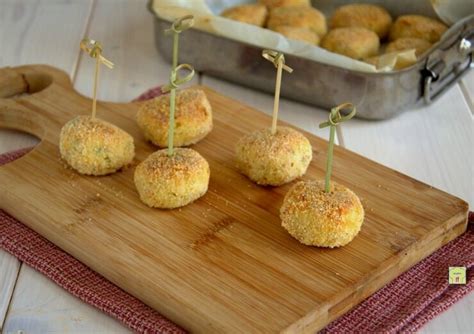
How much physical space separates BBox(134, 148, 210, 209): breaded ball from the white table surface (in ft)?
0.73

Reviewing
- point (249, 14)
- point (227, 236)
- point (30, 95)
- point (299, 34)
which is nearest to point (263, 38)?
point (299, 34)

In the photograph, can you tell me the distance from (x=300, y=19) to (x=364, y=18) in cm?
17

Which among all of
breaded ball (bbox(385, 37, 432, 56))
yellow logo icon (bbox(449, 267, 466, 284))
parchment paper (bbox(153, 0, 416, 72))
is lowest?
yellow logo icon (bbox(449, 267, 466, 284))

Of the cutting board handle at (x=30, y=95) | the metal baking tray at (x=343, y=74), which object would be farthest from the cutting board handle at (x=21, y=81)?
the metal baking tray at (x=343, y=74)

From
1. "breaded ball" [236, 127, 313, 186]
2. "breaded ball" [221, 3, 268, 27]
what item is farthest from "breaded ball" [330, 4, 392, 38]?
"breaded ball" [236, 127, 313, 186]

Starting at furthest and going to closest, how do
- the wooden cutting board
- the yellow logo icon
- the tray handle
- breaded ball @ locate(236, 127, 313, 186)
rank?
the tray handle → breaded ball @ locate(236, 127, 313, 186) → the yellow logo icon → the wooden cutting board

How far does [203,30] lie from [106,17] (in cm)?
56

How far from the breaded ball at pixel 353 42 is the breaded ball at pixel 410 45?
1.7 inches

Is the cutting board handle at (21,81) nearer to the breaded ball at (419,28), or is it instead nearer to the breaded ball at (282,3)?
the breaded ball at (282,3)

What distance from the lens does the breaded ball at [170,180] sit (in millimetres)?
1467

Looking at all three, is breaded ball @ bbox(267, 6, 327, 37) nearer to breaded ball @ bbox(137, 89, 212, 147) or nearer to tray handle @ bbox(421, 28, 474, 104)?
tray handle @ bbox(421, 28, 474, 104)

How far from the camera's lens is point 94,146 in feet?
5.11

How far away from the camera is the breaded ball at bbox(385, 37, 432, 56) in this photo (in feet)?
6.70

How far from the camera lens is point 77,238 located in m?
1.41
